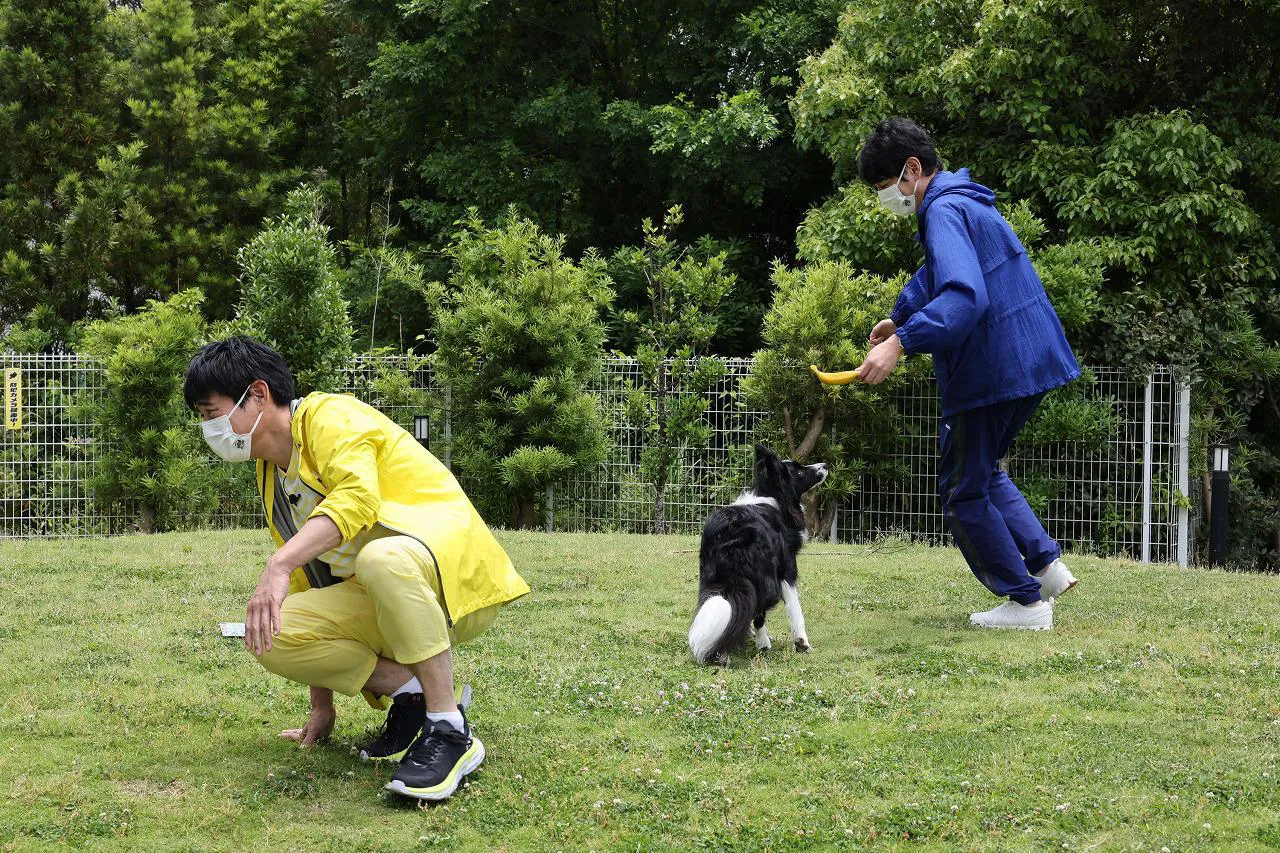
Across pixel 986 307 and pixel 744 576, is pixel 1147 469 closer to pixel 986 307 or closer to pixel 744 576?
pixel 986 307

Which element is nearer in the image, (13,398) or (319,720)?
(319,720)

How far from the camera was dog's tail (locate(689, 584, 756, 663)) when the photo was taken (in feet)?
16.1

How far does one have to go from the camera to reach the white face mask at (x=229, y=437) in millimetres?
3434

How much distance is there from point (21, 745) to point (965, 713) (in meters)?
3.27

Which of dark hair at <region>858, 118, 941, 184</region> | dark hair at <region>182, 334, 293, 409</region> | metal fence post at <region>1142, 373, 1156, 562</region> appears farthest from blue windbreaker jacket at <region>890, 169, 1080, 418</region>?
metal fence post at <region>1142, 373, 1156, 562</region>

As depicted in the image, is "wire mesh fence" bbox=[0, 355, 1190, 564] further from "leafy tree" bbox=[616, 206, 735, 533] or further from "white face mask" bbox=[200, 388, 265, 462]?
"white face mask" bbox=[200, 388, 265, 462]

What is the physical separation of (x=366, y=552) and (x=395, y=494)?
27 centimetres

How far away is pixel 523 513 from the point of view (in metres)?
10.9

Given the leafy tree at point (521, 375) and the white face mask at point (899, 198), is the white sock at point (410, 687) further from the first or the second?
the leafy tree at point (521, 375)

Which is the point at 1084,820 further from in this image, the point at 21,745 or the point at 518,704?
the point at 21,745

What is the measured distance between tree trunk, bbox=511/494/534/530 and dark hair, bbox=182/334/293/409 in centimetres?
737

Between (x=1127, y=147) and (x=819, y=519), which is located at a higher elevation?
(x=1127, y=147)

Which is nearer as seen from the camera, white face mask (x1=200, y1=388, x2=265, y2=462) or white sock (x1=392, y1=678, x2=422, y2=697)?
white face mask (x1=200, y1=388, x2=265, y2=462)

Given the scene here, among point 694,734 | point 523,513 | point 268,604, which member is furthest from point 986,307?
point 523,513
